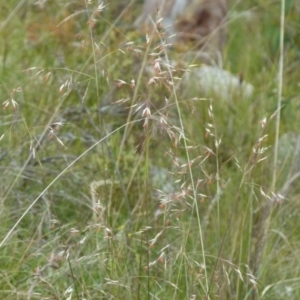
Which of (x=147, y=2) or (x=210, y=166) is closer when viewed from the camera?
(x=210, y=166)

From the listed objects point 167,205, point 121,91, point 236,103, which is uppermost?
point 167,205

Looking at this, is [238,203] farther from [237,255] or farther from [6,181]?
[6,181]

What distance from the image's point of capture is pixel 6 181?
9.15 feet

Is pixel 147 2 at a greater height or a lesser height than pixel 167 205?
lesser

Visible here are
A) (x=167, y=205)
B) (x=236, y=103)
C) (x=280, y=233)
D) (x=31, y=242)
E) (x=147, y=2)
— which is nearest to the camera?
(x=167, y=205)

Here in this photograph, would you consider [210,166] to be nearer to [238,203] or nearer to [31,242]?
[238,203]

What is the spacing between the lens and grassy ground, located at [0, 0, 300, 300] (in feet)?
6.61

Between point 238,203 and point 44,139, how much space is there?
706mm

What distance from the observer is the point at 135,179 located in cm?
310

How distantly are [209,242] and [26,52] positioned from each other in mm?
1499

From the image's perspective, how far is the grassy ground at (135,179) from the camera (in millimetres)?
2014

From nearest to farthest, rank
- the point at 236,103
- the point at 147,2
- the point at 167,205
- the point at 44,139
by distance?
the point at 167,205, the point at 44,139, the point at 236,103, the point at 147,2

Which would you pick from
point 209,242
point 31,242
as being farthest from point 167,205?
point 209,242

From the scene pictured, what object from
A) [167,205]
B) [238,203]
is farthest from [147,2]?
[167,205]
